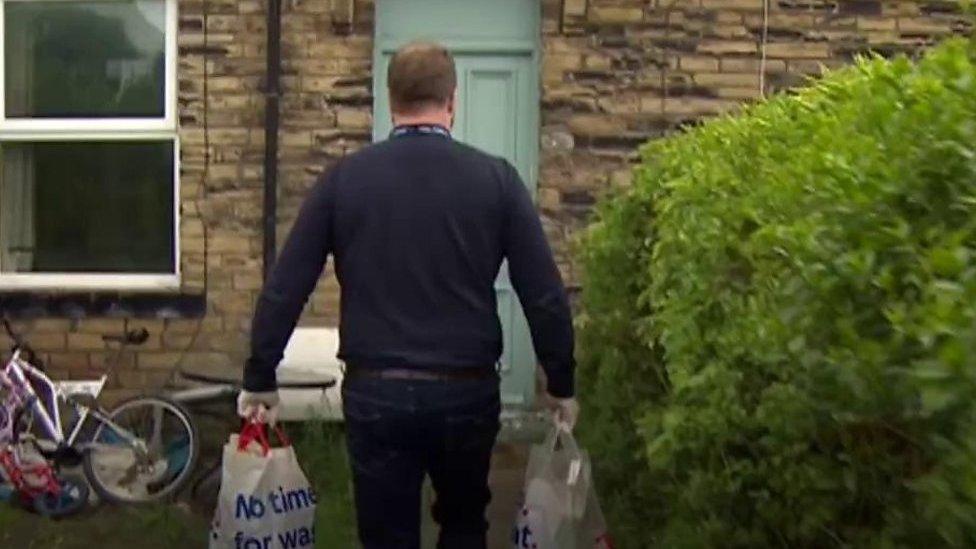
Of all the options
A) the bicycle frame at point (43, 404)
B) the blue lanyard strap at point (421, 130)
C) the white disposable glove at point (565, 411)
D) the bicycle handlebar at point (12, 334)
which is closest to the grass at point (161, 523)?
the bicycle frame at point (43, 404)

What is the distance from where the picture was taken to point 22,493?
8.30 m

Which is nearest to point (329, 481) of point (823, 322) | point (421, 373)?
point (421, 373)

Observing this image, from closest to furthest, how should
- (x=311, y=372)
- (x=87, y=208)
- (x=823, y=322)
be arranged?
(x=823, y=322), (x=311, y=372), (x=87, y=208)

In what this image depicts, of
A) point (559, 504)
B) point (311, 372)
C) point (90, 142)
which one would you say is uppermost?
point (90, 142)

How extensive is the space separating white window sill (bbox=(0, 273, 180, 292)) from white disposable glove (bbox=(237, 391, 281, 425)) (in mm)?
4470

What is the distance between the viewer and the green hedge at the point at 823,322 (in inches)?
93.6

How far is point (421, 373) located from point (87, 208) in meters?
5.35

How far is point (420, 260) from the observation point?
4.91 m

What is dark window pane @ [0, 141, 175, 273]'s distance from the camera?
9.71 meters

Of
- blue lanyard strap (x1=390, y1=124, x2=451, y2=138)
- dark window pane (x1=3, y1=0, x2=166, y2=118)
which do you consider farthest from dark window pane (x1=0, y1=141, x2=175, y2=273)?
blue lanyard strap (x1=390, y1=124, x2=451, y2=138)

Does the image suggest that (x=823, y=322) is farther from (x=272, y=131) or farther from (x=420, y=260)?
(x=272, y=131)

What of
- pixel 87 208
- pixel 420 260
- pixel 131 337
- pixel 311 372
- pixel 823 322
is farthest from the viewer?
pixel 87 208

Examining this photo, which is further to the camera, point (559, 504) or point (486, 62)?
point (486, 62)

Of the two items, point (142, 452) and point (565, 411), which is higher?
point (565, 411)
